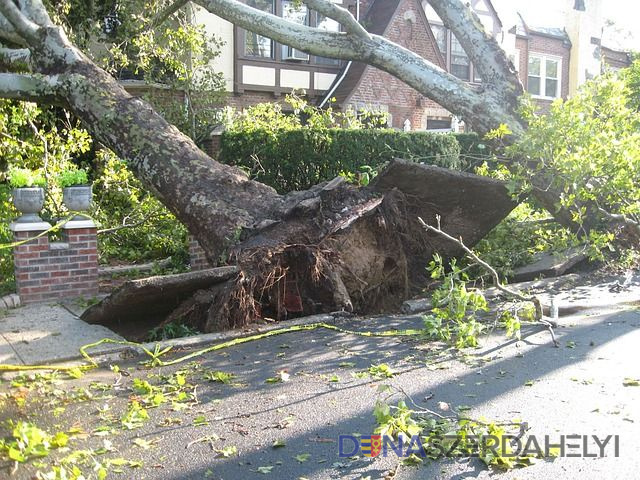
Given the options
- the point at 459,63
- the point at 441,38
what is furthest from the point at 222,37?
the point at 459,63

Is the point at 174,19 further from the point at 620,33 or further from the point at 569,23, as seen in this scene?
the point at 620,33

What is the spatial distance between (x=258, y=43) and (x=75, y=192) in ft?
38.3

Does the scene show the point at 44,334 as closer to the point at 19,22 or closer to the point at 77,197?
the point at 77,197

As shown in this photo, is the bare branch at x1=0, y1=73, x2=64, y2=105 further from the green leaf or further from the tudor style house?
the tudor style house

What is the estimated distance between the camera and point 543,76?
26.6 metres

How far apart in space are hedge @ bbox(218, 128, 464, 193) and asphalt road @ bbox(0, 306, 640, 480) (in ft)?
17.3

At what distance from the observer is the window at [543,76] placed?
26.3 meters

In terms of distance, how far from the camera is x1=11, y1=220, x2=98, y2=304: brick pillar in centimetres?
666

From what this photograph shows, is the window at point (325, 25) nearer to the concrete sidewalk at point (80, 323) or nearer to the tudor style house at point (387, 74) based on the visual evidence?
the tudor style house at point (387, 74)

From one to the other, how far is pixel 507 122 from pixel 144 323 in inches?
209

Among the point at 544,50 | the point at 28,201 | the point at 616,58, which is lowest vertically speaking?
the point at 28,201

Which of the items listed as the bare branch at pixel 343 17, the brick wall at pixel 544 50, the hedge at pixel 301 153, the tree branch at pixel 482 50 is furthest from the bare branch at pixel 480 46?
the brick wall at pixel 544 50

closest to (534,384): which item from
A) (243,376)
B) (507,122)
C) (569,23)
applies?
(243,376)

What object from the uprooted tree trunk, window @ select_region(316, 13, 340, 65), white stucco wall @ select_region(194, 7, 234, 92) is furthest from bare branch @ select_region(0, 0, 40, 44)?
window @ select_region(316, 13, 340, 65)
